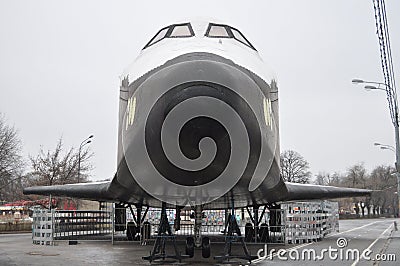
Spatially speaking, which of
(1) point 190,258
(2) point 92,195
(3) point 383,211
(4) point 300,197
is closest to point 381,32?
(4) point 300,197

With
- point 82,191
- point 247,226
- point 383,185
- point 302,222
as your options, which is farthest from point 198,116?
point 383,185

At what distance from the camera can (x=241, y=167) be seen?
583cm

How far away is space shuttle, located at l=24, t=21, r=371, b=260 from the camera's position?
4.76 m

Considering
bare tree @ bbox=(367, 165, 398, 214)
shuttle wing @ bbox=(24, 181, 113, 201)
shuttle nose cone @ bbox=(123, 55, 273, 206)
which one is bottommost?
bare tree @ bbox=(367, 165, 398, 214)

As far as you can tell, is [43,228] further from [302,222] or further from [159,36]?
[159,36]

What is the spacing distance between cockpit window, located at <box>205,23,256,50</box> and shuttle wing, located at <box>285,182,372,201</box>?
4822 mm

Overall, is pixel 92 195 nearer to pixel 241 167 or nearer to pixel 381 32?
pixel 241 167

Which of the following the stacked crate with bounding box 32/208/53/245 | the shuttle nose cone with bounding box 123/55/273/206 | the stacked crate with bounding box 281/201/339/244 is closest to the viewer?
the shuttle nose cone with bounding box 123/55/273/206

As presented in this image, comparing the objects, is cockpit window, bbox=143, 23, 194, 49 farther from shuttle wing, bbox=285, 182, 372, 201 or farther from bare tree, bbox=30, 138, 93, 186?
bare tree, bbox=30, 138, 93, 186

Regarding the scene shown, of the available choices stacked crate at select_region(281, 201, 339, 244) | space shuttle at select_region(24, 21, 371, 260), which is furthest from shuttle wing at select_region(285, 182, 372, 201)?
space shuttle at select_region(24, 21, 371, 260)

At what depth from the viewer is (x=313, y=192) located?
1290 centimetres

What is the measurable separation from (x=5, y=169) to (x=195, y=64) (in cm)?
2877

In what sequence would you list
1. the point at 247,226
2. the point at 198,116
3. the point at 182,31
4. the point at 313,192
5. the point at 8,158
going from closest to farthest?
the point at 198,116
the point at 182,31
the point at 313,192
the point at 247,226
the point at 8,158

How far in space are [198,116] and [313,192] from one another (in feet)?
29.7
